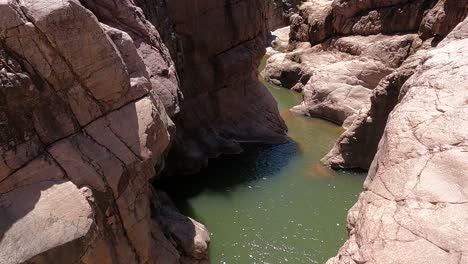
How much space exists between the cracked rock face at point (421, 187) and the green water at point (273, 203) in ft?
19.7

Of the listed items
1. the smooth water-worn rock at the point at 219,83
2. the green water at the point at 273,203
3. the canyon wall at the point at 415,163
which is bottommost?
the green water at the point at 273,203

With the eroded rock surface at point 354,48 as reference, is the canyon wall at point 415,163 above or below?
above

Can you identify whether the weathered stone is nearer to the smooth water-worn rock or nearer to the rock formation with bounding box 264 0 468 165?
the smooth water-worn rock

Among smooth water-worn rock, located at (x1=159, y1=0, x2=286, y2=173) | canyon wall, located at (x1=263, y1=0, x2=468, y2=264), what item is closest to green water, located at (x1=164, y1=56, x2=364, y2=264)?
smooth water-worn rock, located at (x1=159, y1=0, x2=286, y2=173)

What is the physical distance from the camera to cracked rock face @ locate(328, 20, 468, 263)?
6215 millimetres

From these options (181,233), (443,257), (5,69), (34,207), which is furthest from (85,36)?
(443,257)

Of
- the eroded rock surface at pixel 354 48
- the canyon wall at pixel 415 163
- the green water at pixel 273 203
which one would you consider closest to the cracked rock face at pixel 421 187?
the canyon wall at pixel 415 163

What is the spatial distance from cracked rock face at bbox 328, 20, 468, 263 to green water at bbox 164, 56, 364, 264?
19.7 feet

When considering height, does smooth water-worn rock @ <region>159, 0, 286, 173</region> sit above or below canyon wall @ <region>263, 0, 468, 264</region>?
below

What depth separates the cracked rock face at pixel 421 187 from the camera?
20.4 ft

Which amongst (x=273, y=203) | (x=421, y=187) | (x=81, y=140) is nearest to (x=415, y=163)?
(x=421, y=187)

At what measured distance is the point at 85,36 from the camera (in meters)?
8.95

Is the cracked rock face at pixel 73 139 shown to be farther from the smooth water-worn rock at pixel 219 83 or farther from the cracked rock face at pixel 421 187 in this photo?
the smooth water-worn rock at pixel 219 83

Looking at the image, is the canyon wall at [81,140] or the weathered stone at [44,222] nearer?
the weathered stone at [44,222]
